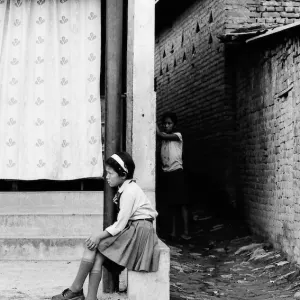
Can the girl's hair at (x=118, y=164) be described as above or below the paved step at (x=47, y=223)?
above

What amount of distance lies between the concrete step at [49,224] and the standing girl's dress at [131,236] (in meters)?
1.96

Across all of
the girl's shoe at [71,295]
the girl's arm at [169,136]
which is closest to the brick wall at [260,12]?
the girl's arm at [169,136]

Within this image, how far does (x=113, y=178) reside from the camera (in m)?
4.68

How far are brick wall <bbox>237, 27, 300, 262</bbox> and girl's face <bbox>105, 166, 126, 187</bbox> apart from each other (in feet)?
10.8

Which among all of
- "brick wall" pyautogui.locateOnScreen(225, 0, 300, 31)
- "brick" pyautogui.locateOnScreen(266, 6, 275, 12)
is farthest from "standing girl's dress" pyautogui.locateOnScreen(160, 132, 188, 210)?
"brick" pyautogui.locateOnScreen(266, 6, 275, 12)

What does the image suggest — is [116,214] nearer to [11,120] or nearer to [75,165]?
[75,165]

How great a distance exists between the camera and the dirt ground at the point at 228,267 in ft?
21.8

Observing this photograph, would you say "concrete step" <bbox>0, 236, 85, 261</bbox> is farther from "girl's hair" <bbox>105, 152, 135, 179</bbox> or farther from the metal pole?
"girl's hair" <bbox>105, 152, 135, 179</bbox>

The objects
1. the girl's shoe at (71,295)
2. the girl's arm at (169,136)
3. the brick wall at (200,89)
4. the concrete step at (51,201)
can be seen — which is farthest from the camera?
the brick wall at (200,89)

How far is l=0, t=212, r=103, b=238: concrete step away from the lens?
258 inches

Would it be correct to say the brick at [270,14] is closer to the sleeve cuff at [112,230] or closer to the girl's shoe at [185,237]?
the girl's shoe at [185,237]

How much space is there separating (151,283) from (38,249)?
189 centimetres

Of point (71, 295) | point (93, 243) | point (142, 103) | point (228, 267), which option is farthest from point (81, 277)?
point (228, 267)

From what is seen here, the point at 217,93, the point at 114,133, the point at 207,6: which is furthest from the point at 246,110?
the point at 114,133
